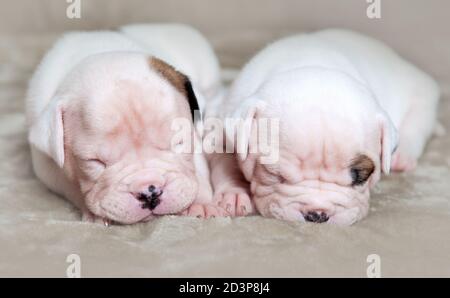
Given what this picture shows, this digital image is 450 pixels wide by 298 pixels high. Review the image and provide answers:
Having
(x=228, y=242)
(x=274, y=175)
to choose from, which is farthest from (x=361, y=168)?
(x=228, y=242)

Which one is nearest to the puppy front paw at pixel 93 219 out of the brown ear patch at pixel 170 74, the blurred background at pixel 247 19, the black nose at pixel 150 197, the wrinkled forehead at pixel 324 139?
the black nose at pixel 150 197

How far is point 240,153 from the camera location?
123 inches

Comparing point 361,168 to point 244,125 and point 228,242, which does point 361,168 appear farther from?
point 228,242

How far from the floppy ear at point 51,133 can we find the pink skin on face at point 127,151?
0.05 metres

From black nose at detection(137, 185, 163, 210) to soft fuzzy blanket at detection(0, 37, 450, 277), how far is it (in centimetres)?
7

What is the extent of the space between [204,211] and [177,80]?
1.68 ft

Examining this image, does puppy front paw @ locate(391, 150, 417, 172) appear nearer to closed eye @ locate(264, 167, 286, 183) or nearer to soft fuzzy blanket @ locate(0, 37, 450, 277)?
soft fuzzy blanket @ locate(0, 37, 450, 277)

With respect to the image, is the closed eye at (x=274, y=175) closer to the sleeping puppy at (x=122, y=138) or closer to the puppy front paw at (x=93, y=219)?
the sleeping puppy at (x=122, y=138)

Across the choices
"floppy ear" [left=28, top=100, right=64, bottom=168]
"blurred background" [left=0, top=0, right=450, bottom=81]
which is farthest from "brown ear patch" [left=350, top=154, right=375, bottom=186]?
"blurred background" [left=0, top=0, right=450, bottom=81]

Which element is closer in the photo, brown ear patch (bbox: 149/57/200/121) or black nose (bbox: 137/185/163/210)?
black nose (bbox: 137/185/163/210)

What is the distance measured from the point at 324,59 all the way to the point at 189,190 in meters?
0.82

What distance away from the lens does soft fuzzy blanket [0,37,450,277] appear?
2664 mm

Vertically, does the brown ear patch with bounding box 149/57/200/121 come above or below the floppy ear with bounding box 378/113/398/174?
above
